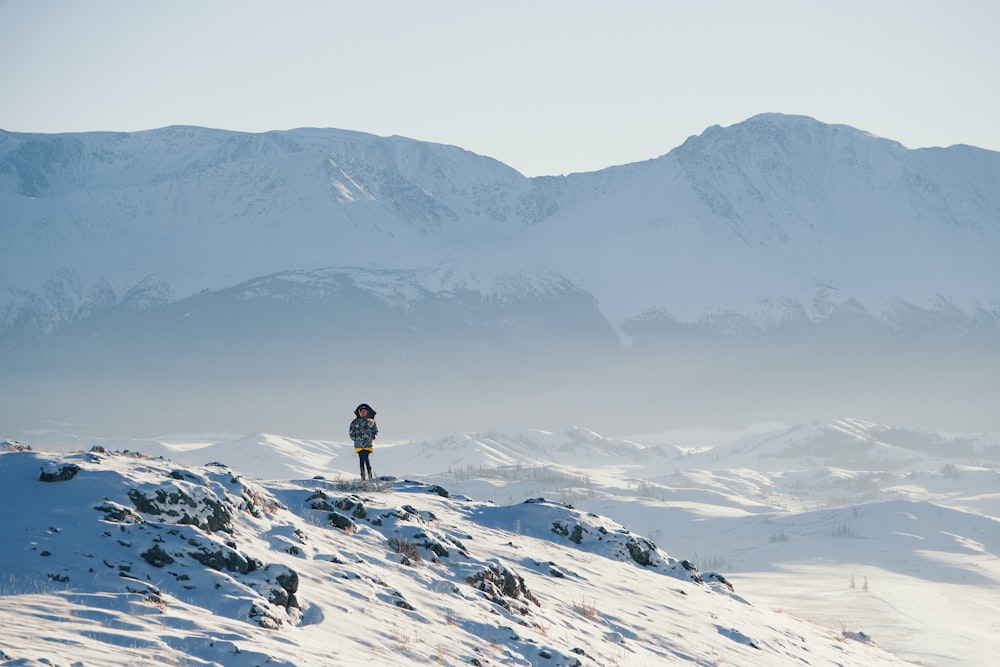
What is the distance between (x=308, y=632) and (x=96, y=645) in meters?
3.78

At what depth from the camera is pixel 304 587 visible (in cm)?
1956

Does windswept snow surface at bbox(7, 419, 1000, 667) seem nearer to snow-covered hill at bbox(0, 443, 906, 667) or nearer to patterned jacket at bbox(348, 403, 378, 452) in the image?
snow-covered hill at bbox(0, 443, 906, 667)

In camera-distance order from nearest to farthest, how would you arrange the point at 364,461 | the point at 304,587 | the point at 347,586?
the point at 304,587, the point at 347,586, the point at 364,461

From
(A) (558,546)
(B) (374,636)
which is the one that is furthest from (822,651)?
(B) (374,636)

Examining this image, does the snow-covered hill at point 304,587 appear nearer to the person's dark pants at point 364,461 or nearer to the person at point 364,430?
the person at point 364,430

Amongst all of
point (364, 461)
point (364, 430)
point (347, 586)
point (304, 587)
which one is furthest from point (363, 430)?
point (304, 587)

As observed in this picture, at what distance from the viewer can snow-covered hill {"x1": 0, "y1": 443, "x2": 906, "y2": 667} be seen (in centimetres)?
1587

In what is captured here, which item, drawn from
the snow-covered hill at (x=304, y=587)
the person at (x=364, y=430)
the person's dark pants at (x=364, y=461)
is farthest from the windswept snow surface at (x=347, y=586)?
the person at (x=364, y=430)

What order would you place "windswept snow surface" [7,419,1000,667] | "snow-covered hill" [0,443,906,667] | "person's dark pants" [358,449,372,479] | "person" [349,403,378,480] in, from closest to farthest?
"snow-covered hill" [0,443,906,667] < "windswept snow surface" [7,419,1000,667] < "person" [349,403,378,480] < "person's dark pants" [358,449,372,479]

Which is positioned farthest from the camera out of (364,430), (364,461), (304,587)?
(364,461)

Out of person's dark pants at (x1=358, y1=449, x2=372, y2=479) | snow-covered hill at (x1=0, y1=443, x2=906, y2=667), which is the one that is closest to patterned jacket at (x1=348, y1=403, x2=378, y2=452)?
person's dark pants at (x1=358, y1=449, x2=372, y2=479)

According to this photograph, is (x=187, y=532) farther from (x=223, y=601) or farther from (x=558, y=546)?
(x=558, y=546)

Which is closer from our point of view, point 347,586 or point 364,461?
point 347,586

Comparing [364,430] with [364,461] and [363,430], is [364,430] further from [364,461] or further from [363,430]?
[364,461]
